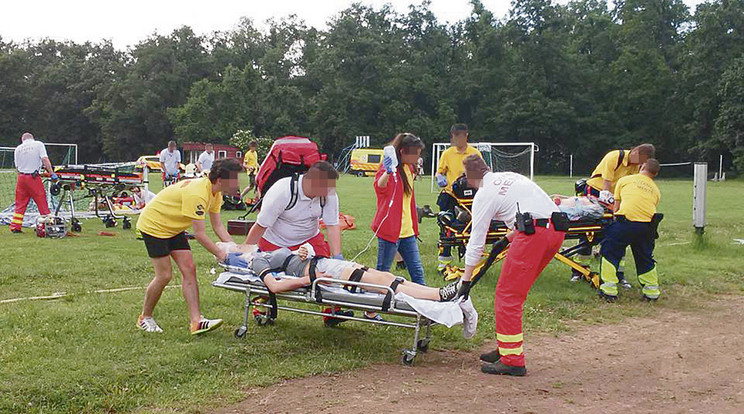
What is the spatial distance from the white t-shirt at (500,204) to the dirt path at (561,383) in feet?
3.33

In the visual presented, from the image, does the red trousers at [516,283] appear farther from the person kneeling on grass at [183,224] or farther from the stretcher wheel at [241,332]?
the person kneeling on grass at [183,224]

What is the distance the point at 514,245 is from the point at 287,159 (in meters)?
2.48

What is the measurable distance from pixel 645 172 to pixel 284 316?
15.8 ft

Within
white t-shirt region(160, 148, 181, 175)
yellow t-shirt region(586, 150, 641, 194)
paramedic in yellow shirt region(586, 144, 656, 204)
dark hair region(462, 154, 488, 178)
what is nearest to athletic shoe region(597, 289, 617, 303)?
paramedic in yellow shirt region(586, 144, 656, 204)

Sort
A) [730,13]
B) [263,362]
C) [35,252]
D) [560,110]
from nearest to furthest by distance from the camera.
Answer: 1. [263,362]
2. [35,252]
3. [730,13]
4. [560,110]

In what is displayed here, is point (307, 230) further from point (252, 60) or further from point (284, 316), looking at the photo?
point (252, 60)

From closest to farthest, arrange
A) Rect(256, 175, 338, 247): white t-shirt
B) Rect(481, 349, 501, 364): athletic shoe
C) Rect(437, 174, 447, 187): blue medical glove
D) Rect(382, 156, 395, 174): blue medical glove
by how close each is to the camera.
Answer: Rect(481, 349, 501, 364): athletic shoe → Rect(256, 175, 338, 247): white t-shirt → Rect(382, 156, 395, 174): blue medical glove → Rect(437, 174, 447, 187): blue medical glove

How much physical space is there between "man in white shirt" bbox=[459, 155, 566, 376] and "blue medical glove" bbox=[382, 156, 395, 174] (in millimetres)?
1675

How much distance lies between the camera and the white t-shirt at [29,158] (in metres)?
13.2

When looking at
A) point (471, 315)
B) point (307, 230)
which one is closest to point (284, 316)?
point (307, 230)

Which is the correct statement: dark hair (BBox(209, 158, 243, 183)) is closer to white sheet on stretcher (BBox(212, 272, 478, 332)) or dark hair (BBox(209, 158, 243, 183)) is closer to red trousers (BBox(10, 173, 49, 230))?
white sheet on stretcher (BBox(212, 272, 478, 332))

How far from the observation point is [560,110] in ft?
184

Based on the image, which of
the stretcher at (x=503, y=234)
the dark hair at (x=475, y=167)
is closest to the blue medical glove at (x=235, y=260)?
the dark hair at (x=475, y=167)

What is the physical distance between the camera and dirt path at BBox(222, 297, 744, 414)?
466cm
